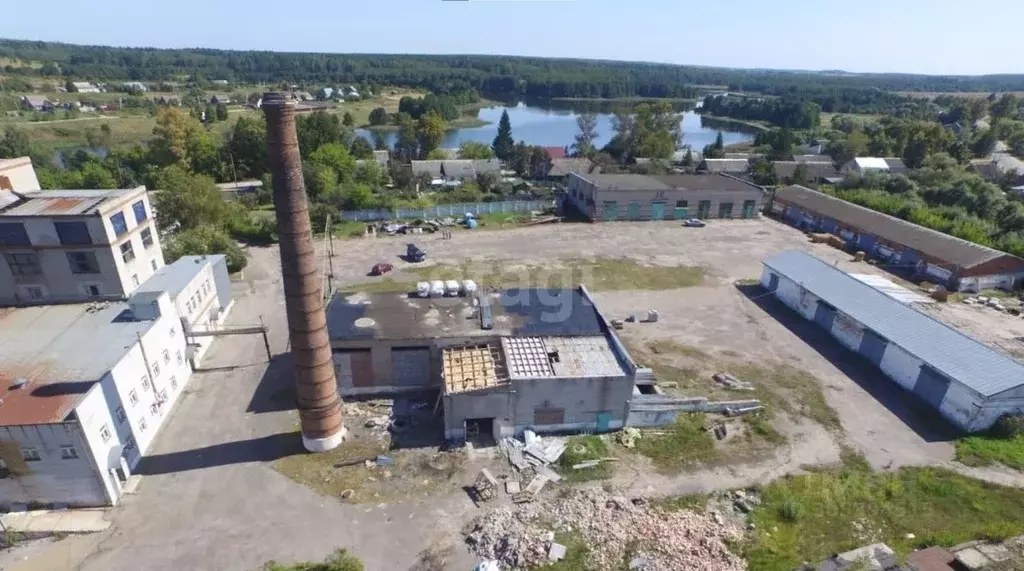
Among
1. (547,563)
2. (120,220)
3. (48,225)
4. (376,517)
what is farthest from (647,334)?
(48,225)

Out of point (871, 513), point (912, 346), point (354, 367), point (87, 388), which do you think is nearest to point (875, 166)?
point (912, 346)

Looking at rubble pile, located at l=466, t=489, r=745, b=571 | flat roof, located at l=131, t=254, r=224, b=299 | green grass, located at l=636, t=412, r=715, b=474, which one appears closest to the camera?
rubble pile, located at l=466, t=489, r=745, b=571

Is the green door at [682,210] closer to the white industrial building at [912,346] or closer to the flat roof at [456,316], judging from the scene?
the white industrial building at [912,346]

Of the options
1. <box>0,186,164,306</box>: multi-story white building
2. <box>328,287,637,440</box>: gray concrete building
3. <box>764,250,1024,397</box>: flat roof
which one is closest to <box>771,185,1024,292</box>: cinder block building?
<box>764,250,1024,397</box>: flat roof

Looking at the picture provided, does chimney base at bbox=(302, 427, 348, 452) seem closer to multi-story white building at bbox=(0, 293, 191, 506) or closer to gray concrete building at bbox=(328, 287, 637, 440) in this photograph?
gray concrete building at bbox=(328, 287, 637, 440)

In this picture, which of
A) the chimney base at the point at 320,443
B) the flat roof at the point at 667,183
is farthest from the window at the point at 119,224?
the flat roof at the point at 667,183

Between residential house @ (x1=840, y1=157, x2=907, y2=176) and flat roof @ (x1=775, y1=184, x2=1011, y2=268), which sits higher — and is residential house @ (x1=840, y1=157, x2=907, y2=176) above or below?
above

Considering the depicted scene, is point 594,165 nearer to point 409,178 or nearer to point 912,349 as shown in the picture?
point 409,178
